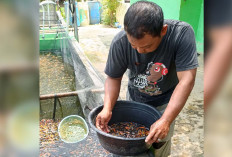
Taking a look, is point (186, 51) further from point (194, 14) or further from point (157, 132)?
point (194, 14)

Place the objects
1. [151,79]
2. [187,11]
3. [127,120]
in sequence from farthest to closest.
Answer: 1. [187,11]
2. [127,120]
3. [151,79]

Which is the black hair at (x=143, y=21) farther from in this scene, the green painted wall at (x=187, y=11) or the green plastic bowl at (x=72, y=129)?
the green painted wall at (x=187, y=11)

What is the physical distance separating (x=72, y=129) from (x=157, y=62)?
6.70 feet

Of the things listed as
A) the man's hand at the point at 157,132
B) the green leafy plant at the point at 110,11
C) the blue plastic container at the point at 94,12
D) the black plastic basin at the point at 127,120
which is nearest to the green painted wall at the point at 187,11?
the black plastic basin at the point at 127,120

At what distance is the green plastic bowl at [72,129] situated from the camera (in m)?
3.15

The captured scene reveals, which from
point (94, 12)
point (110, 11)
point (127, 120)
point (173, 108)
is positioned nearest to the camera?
point (173, 108)

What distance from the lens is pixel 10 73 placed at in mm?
295

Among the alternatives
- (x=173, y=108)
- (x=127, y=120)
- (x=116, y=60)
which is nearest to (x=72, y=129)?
(x=127, y=120)

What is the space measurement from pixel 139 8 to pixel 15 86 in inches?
50.1

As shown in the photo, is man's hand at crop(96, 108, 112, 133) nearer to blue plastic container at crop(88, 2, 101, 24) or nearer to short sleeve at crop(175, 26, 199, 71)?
short sleeve at crop(175, 26, 199, 71)

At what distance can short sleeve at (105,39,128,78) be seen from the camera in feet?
5.73

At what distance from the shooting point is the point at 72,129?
3.30 m

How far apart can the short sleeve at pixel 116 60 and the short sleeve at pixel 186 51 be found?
1.45ft

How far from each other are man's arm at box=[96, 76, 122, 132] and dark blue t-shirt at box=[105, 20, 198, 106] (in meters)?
0.07
